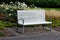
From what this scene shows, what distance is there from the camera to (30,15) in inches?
522

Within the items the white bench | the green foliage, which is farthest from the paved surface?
the green foliage

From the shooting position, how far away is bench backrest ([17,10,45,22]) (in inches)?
510

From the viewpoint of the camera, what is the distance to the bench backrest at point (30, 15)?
12945mm

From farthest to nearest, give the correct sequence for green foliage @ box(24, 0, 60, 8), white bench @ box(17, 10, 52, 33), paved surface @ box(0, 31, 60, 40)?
green foliage @ box(24, 0, 60, 8) < white bench @ box(17, 10, 52, 33) < paved surface @ box(0, 31, 60, 40)

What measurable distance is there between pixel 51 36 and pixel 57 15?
3.53 m

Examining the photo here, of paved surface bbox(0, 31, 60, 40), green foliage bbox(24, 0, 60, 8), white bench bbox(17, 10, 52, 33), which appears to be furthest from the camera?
green foliage bbox(24, 0, 60, 8)

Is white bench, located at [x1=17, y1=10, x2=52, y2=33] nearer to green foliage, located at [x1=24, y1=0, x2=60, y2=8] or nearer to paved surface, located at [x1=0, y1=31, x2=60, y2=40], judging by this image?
paved surface, located at [x1=0, y1=31, x2=60, y2=40]

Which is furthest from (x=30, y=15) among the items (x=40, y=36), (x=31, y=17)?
(x=40, y=36)

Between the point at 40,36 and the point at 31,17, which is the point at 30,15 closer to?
the point at 31,17

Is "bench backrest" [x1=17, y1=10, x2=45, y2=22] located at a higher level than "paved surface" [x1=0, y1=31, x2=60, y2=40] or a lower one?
higher

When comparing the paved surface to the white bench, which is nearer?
the paved surface

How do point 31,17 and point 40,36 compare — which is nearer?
point 40,36

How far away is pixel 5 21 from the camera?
13.9 meters

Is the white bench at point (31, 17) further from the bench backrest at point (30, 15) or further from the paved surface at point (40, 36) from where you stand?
the paved surface at point (40, 36)
